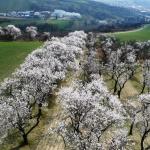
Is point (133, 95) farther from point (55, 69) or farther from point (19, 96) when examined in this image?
point (19, 96)

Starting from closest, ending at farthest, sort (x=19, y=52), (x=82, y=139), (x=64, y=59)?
(x=82, y=139)
(x=64, y=59)
(x=19, y=52)

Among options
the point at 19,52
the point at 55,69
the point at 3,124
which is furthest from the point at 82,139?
the point at 19,52

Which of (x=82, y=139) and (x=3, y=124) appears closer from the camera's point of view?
(x=82, y=139)

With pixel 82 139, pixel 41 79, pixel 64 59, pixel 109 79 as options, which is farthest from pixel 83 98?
pixel 109 79

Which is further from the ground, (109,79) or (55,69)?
(55,69)

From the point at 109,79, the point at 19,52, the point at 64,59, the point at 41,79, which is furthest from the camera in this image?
the point at 19,52

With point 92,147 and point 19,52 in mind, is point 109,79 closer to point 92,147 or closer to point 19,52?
point 19,52
